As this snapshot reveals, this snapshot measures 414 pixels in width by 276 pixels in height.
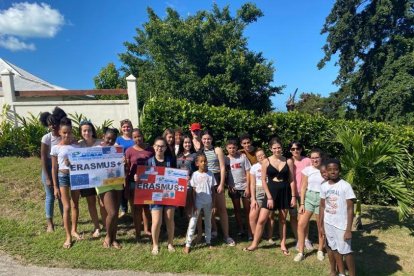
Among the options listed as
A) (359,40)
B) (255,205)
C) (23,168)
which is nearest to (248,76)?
(359,40)

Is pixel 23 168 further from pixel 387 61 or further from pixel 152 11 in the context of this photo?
pixel 387 61

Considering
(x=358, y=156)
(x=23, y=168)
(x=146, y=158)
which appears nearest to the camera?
(x=146, y=158)

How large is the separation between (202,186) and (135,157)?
43.8 inches

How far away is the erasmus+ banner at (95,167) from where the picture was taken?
4.99 meters

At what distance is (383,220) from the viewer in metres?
7.45

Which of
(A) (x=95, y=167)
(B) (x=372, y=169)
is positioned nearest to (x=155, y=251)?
(A) (x=95, y=167)

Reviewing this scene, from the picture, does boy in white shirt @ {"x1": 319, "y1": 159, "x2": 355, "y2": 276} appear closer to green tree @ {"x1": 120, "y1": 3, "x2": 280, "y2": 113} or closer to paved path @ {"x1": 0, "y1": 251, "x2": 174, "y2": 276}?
paved path @ {"x1": 0, "y1": 251, "x2": 174, "y2": 276}

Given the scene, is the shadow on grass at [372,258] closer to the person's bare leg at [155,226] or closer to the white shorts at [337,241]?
the white shorts at [337,241]

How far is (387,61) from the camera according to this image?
19.2 m

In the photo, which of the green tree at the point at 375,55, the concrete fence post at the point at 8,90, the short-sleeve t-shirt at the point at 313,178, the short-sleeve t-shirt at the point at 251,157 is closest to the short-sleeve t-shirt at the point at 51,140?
the short-sleeve t-shirt at the point at 251,157

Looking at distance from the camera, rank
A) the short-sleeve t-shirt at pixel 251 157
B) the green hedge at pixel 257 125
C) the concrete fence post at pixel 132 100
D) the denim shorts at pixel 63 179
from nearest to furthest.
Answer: the denim shorts at pixel 63 179 → the short-sleeve t-shirt at pixel 251 157 → the green hedge at pixel 257 125 → the concrete fence post at pixel 132 100

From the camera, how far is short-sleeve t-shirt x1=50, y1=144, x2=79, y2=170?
16.4 ft

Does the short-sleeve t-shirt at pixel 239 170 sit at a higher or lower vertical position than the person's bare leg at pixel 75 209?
higher

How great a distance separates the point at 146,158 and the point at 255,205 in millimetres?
1871
